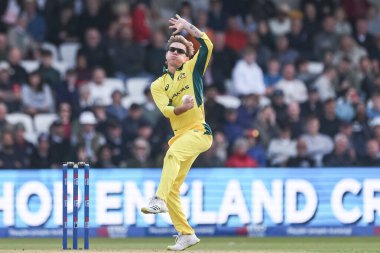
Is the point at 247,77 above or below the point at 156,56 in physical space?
below

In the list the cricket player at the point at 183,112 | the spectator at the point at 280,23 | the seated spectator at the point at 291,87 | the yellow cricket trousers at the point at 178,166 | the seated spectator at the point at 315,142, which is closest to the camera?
the yellow cricket trousers at the point at 178,166

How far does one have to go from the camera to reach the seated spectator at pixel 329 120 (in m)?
22.1

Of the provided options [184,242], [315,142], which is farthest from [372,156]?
[184,242]

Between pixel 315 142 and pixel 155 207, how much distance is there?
8.55 m

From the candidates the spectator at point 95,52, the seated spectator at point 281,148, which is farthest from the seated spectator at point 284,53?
the spectator at point 95,52

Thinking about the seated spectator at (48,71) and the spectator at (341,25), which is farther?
the spectator at (341,25)

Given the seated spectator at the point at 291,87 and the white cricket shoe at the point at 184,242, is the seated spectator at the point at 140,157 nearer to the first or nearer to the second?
the seated spectator at the point at 291,87

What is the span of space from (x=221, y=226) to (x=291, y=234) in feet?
3.50

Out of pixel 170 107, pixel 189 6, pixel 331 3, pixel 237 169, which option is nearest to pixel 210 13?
pixel 189 6

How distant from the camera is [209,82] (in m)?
23.2

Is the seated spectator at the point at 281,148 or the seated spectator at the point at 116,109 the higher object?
the seated spectator at the point at 116,109

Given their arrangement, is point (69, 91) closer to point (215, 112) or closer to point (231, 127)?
point (215, 112)

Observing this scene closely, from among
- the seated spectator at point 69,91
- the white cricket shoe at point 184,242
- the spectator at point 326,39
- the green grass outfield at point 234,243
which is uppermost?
the spectator at point 326,39

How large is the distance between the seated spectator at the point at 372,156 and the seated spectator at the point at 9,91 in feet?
19.2
